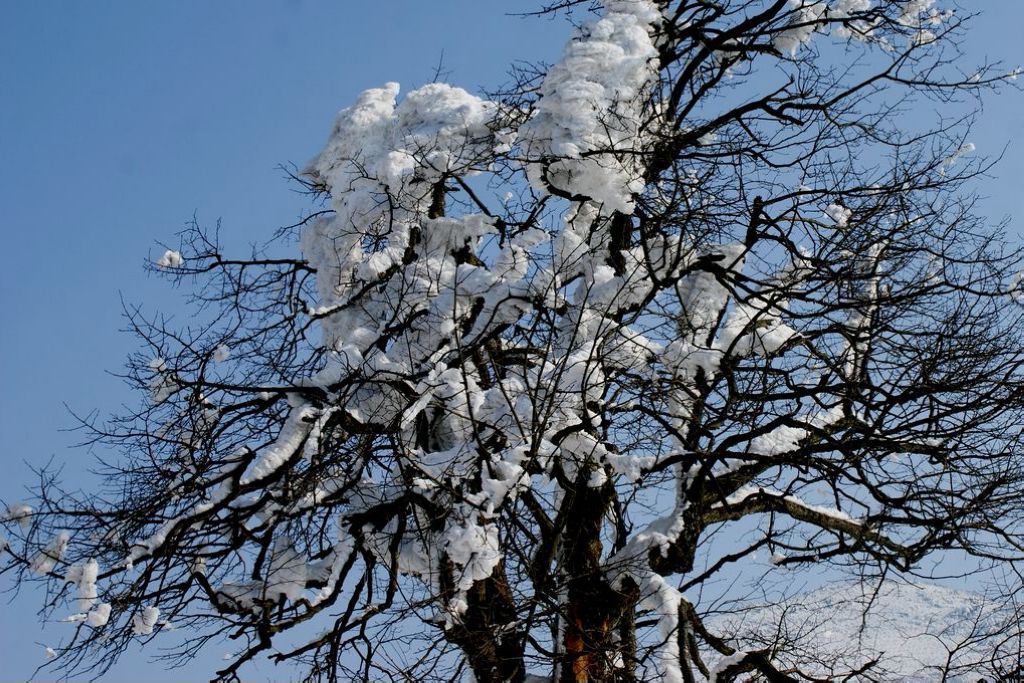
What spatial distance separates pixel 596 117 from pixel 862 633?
457 centimetres

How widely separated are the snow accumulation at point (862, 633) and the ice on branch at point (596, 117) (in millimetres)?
3458

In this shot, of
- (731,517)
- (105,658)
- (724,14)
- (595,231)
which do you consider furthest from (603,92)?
(105,658)

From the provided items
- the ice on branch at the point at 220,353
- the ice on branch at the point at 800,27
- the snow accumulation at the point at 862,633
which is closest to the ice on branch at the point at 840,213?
the ice on branch at the point at 800,27

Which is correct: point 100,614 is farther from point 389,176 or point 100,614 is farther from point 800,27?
point 800,27

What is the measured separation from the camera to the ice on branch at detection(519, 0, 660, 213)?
859cm

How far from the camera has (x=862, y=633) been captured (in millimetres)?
8430

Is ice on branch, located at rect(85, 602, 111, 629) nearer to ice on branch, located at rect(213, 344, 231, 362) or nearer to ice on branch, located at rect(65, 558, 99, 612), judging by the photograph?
ice on branch, located at rect(65, 558, 99, 612)

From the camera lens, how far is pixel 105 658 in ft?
28.0

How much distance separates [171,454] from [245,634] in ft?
6.14

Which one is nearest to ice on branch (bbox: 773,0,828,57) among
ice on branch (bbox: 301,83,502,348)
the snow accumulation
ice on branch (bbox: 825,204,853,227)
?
ice on branch (bbox: 825,204,853,227)

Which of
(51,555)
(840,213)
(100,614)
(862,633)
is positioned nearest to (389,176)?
(840,213)

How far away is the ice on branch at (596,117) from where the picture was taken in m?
8.59

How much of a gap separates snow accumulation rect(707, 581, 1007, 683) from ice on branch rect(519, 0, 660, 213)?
3.46 m

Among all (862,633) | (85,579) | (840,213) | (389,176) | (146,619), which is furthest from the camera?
(389,176)
